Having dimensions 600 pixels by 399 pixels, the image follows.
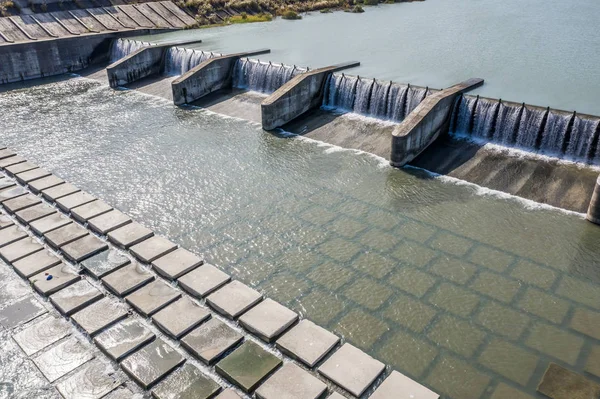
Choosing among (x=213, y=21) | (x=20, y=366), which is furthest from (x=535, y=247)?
(x=213, y=21)

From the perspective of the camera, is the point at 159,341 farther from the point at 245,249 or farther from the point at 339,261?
the point at 339,261

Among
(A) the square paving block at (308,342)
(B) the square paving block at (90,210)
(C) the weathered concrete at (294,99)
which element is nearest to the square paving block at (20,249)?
(B) the square paving block at (90,210)

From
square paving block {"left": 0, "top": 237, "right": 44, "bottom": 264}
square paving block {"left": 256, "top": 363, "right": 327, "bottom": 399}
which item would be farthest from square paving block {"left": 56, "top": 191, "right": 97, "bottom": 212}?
square paving block {"left": 256, "top": 363, "right": 327, "bottom": 399}

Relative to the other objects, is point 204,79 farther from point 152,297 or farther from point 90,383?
point 90,383

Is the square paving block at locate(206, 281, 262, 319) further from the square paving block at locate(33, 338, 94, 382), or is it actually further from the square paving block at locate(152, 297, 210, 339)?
the square paving block at locate(33, 338, 94, 382)

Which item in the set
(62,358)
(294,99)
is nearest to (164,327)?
(62,358)

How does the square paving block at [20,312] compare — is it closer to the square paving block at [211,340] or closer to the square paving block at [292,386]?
the square paving block at [211,340]
